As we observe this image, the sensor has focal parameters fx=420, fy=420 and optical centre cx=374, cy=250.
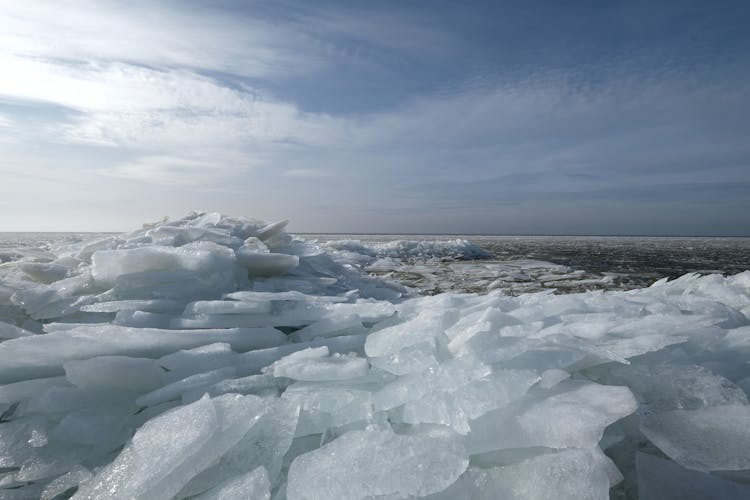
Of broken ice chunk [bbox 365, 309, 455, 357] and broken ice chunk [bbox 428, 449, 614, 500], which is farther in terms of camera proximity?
broken ice chunk [bbox 365, 309, 455, 357]

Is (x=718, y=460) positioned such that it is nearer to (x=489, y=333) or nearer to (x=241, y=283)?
(x=489, y=333)

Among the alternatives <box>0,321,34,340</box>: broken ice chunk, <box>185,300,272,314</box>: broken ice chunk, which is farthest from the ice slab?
<box>0,321,34,340</box>: broken ice chunk

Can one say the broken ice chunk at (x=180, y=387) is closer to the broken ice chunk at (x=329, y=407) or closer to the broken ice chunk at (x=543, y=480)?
the broken ice chunk at (x=329, y=407)

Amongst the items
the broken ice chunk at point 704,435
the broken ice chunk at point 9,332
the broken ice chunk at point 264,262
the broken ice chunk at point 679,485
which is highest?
the broken ice chunk at point 264,262

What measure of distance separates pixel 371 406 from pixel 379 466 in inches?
11.7

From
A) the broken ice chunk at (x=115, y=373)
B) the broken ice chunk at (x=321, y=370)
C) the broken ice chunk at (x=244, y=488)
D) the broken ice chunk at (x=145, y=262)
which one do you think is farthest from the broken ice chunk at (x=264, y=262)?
the broken ice chunk at (x=244, y=488)

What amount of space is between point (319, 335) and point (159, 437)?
1.03 meters

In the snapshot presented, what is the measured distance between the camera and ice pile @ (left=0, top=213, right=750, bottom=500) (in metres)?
1.26

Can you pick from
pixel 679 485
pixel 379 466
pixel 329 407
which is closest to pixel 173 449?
pixel 329 407

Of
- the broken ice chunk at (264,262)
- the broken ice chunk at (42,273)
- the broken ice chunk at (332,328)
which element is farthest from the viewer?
the broken ice chunk at (264,262)

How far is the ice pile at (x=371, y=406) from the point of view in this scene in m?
1.26

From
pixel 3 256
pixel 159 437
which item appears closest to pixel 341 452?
pixel 159 437

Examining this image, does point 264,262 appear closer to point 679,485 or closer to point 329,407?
point 329,407

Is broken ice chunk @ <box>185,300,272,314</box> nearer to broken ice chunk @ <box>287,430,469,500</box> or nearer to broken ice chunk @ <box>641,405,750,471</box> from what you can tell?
broken ice chunk @ <box>287,430,469,500</box>
